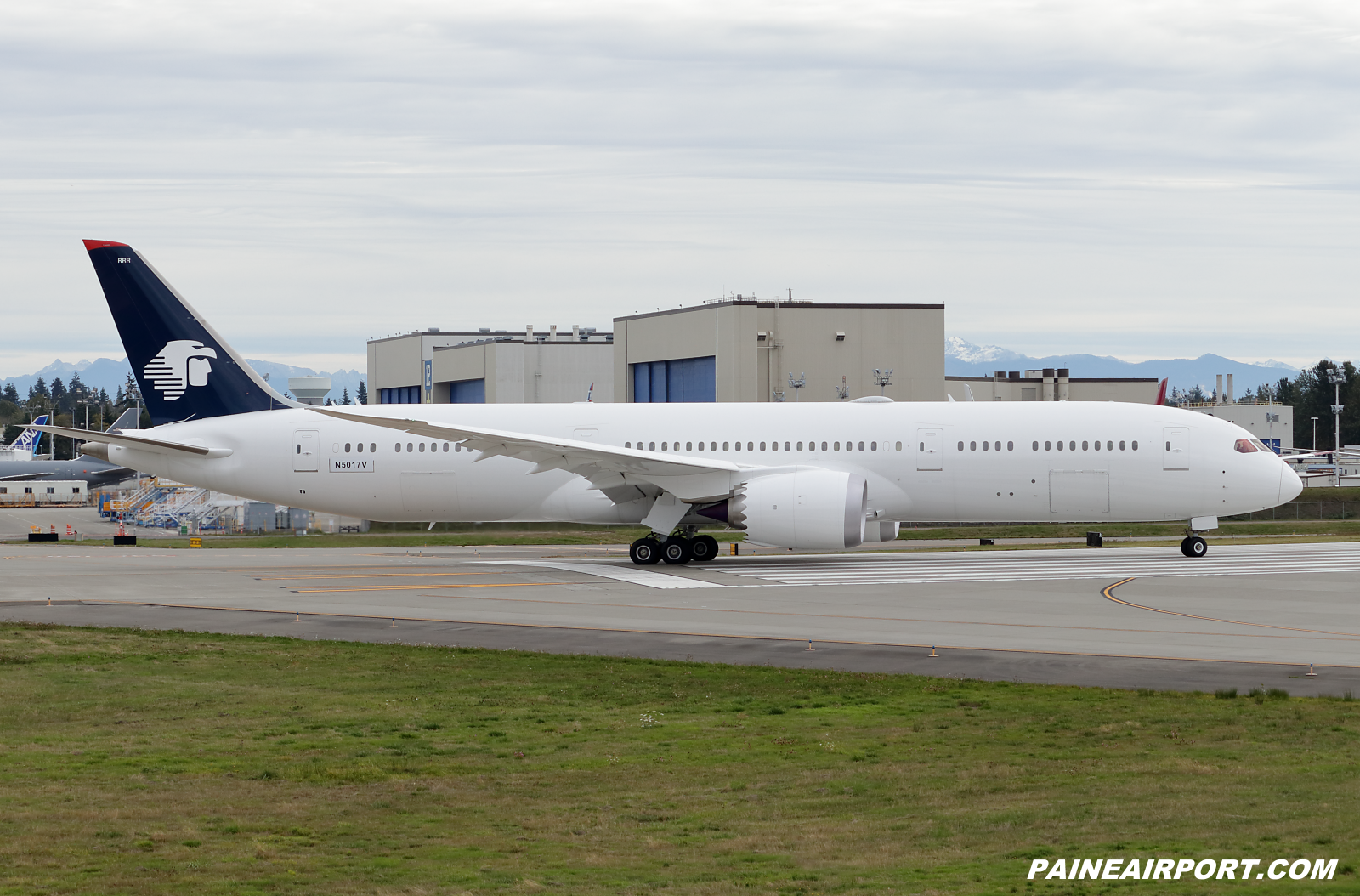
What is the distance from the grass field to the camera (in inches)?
319

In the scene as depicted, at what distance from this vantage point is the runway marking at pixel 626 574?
2823 centimetres

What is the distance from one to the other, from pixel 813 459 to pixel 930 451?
291 cm

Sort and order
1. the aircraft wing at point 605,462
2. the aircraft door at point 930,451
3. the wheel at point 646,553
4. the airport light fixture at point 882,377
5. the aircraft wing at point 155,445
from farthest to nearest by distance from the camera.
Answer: the airport light fixture at point 882,377 < the aircraft wing at point 155,445 < the wheel at point 646,553 < the aircraft door at point 930,451 < the aircraft wing at point 605,462

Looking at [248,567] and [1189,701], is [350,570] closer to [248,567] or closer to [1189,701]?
[248,567]

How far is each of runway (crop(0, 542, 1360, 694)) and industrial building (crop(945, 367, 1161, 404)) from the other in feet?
161

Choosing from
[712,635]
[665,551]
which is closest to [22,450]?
[665,551]

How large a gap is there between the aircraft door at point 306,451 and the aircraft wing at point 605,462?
2077 millimetres

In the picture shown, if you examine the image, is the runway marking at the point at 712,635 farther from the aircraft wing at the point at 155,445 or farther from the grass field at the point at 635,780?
the aircraft wing at the point at 155,445

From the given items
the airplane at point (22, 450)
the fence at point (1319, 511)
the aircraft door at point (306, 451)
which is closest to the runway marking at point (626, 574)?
the aircraft door at point (306, 451)

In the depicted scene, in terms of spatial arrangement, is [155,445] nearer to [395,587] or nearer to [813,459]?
[395,587]

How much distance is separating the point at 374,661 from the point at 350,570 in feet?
52.3

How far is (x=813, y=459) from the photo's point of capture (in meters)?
33.1

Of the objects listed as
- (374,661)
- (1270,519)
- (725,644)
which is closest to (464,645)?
(374,661)

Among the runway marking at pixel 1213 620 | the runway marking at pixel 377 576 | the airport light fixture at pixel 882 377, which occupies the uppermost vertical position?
the airport light fixture at pixel 882 377
